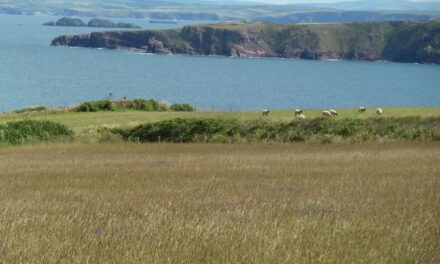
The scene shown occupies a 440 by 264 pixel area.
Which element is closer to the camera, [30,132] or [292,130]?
[292,130]

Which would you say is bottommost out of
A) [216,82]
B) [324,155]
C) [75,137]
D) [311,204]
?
[216,82]

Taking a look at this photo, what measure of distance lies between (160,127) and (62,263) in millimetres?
37297

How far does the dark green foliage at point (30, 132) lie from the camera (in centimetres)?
4247

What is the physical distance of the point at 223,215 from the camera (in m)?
10.7

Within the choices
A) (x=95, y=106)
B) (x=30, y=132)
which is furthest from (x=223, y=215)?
(x=95, y=106)

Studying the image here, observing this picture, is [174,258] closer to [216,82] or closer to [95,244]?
[95,244]

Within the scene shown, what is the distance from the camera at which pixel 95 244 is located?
8.23 m

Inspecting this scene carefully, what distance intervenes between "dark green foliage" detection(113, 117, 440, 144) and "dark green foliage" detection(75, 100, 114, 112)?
27885 millimetres

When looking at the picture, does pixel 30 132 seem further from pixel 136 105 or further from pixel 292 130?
pixel 136 105

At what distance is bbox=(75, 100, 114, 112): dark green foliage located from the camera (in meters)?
72.1

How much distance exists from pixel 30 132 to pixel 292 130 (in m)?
16.8

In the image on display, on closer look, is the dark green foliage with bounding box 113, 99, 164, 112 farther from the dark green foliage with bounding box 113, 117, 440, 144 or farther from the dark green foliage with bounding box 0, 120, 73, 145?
the dark green foliage with bounding box 113, 117, 440, 144

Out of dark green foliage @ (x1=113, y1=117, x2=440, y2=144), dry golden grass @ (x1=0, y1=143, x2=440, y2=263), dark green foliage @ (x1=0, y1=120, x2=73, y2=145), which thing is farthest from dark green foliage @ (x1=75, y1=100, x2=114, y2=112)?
dry golden grass @ (x1=0, y1=143, x2=440, y2=263)

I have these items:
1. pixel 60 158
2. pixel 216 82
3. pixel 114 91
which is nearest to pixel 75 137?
pixel 60 158
